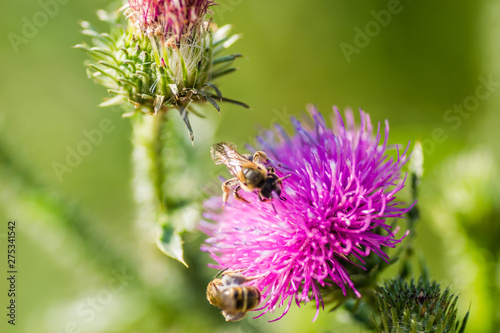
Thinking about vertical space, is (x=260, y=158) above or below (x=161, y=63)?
below

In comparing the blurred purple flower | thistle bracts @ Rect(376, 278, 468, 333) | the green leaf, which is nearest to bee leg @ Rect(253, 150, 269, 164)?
the green leaf

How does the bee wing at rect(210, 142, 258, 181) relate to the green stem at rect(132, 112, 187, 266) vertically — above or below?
above

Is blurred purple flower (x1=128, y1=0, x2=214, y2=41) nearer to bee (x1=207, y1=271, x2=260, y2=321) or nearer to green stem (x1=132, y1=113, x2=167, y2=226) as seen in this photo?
green stem (x1=132, y1=113, x2=167, y2=226)

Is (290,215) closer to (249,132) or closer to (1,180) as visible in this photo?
(1,180)

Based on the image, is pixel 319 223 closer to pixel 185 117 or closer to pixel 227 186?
pixel 227 186

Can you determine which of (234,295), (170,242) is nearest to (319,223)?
(234,295)

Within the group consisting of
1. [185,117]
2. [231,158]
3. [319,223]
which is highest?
[185,117]

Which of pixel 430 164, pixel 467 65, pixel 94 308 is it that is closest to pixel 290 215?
pixel 430 164
